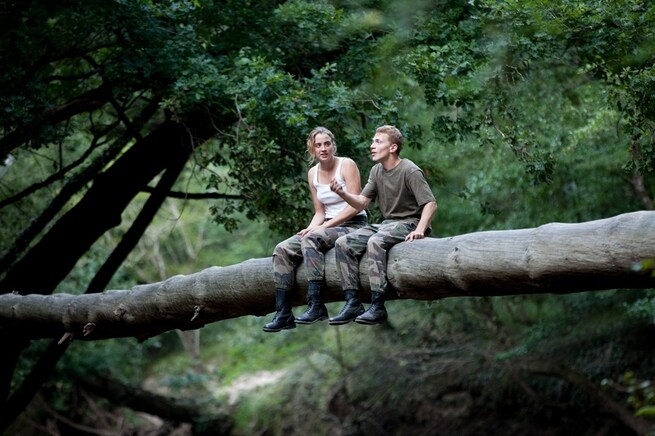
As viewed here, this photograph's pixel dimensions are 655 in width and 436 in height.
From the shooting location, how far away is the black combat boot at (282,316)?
227 inches

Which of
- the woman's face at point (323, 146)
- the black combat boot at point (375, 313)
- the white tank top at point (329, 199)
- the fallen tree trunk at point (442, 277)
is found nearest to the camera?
the fallen tree trunk at point (442, 277)

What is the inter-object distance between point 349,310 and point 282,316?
1.86 ft

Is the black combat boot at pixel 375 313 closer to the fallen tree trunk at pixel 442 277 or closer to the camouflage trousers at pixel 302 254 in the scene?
the fallen tree trunk at pixel 442 277

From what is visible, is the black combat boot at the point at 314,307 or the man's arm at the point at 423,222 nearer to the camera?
A: the man's arm at the point at 423,222

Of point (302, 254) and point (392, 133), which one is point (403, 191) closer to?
point (392, 133)

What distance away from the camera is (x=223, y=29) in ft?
31.5

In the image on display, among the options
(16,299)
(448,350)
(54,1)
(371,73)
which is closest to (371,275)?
(371,73)

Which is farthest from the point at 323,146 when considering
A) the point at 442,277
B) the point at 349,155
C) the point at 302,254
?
the point at 349,155

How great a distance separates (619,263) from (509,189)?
25.2 ft

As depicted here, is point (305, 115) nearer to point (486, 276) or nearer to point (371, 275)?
point (371, 275)

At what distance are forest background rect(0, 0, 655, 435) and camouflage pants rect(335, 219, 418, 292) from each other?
1.61 m

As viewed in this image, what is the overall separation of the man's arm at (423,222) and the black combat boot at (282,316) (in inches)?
36.2

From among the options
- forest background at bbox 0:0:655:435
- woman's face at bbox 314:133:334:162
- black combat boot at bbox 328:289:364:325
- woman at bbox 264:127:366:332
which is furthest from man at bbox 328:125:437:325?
forest background at bbox 0:0:655:435

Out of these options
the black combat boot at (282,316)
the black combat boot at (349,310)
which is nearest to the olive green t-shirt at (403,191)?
the black combat boot at (349,310)
